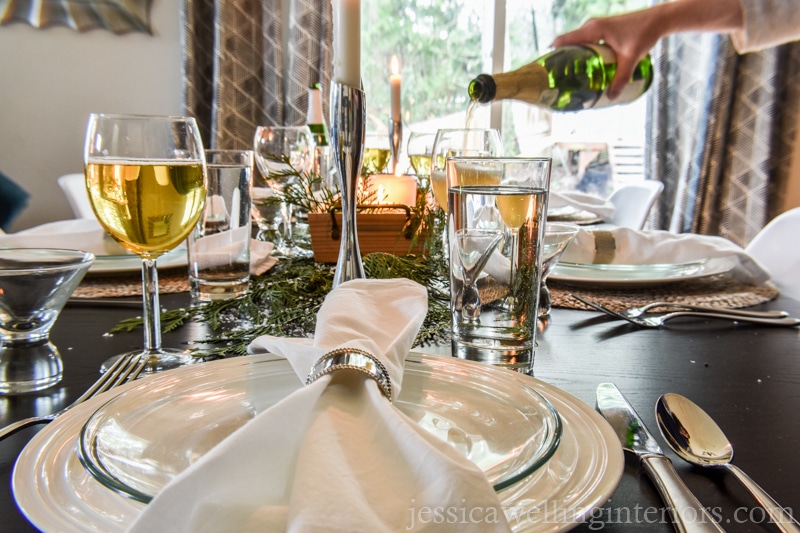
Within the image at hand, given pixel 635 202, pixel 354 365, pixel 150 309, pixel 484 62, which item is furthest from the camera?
pixel 484 62

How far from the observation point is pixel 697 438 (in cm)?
44

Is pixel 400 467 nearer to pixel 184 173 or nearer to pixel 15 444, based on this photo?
pixel 15 444

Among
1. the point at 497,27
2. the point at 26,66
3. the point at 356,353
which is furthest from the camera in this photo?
the point at 497,27

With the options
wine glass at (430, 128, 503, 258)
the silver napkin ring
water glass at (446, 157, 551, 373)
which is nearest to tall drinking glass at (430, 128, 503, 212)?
→ wine glass at (430, 128, 503, 258)

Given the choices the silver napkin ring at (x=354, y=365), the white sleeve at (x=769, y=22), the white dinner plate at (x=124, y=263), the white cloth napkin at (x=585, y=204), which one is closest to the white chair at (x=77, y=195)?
the white dinner plate at (x=124, y=263)

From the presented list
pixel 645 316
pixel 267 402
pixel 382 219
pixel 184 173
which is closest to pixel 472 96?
pixel 382 219

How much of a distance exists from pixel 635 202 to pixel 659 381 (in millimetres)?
1943

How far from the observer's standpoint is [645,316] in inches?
32.7

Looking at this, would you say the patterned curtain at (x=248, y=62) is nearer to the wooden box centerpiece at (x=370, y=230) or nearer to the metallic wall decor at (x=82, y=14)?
the metallic wall decor at (x=82, y=14)

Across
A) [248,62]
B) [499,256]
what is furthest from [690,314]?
[248,62]

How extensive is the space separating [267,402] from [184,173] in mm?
329

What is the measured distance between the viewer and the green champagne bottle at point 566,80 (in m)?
1.54

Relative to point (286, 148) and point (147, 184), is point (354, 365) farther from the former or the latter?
point (286, 148)

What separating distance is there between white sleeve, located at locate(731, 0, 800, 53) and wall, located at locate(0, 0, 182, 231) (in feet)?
8.59
